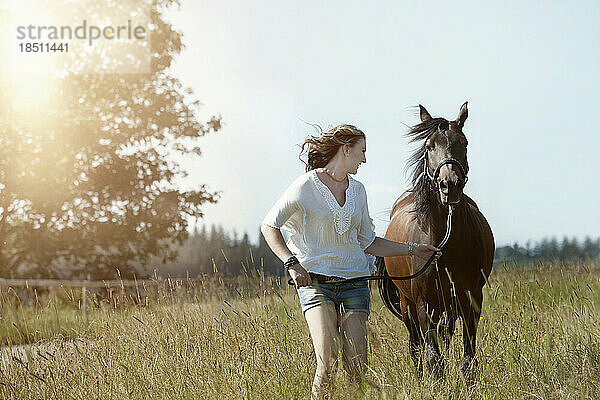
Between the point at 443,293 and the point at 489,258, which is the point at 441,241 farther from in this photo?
the point at 489,258

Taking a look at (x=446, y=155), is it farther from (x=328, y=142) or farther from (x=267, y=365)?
(x=267, y=365)

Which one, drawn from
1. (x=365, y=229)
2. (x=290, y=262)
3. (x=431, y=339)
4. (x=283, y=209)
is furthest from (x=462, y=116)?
(x=290, y=262)

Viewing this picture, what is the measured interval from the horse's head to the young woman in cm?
91

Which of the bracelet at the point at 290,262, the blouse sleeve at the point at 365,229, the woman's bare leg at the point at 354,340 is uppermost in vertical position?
the blouse sleeve at the point at 365,229

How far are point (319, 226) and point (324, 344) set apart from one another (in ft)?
2.40

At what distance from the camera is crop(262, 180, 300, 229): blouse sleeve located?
3.96 metres

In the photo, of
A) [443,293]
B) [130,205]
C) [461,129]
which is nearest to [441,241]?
[443,293]

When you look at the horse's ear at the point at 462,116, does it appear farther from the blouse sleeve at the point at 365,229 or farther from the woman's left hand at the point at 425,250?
the blouse sleeve at the point at 365,229

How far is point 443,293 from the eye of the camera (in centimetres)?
517

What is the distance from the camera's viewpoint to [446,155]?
498cm

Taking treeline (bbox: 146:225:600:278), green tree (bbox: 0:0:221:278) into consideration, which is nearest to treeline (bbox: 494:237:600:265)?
treeline (bbox: 146:225:600:278)

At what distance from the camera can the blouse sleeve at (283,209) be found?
396cm

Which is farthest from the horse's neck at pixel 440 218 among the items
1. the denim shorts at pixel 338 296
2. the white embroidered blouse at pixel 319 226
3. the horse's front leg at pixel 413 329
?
the denim shorts at pixel 338 296

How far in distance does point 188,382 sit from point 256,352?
59cm
